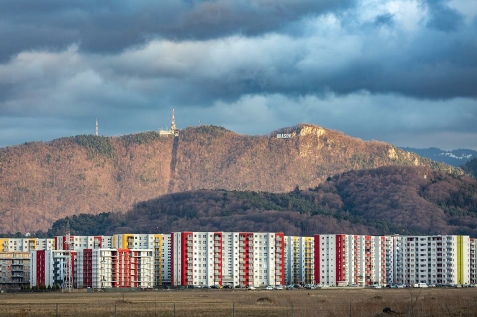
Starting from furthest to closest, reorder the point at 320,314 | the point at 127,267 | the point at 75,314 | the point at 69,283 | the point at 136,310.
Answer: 1. the point at 127,267
2. the point at 69,283
3. the point at 136,310
4. the point at 75,314
5. the point at 320,314

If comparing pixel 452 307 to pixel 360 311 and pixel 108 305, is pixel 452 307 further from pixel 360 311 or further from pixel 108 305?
pixel 108 305

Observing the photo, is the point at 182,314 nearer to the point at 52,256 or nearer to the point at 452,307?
the point at 452,307

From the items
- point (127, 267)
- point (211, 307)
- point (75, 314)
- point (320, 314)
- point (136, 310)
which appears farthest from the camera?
point (127, 267)

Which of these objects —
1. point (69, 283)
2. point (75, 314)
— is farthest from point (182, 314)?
point (69, 283)

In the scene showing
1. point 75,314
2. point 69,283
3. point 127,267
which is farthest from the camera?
point 127,267

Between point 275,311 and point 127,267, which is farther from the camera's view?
point 127,267

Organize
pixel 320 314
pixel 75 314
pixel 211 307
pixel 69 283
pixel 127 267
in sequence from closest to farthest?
pixel 320 314 → pixel 75 314 → pixel 211 307 → pixel 69 283 → pixel 127 267

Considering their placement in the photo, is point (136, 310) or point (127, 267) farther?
point (127, 267)

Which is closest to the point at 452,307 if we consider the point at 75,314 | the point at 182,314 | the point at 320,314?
the point at 320,314
